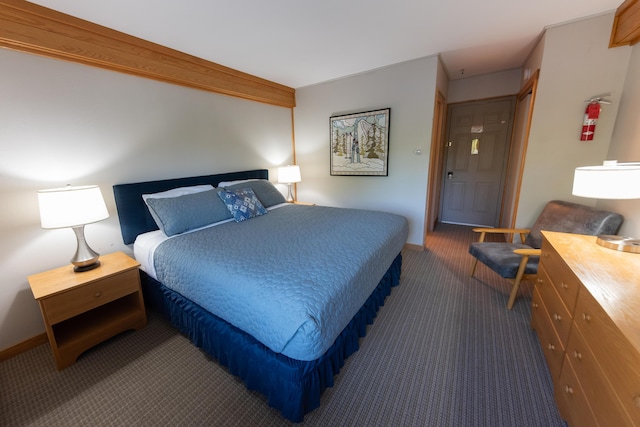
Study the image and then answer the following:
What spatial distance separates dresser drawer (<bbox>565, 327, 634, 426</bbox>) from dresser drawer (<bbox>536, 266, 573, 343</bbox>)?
80 millimetres

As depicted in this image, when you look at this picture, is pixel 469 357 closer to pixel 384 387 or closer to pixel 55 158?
pixel 384 387

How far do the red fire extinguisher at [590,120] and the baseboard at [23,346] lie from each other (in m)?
4.87

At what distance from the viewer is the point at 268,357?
4.17 ft

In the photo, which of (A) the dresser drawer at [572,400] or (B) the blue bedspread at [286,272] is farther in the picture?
(B) the blue bedspread at [286,272]

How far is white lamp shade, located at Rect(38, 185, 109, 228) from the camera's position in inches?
61.6

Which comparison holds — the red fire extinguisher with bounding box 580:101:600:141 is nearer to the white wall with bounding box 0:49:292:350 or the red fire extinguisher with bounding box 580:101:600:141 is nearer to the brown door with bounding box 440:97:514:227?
the brown door with bounding box 440:97:514:227

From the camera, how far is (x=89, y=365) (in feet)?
5.48

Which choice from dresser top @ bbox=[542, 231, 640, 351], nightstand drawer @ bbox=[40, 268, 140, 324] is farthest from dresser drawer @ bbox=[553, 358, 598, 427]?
nightstand drawer @ bbox=[40, 268, 140, 324]

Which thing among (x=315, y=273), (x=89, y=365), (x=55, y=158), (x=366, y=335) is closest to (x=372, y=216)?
(x=366, y=335)

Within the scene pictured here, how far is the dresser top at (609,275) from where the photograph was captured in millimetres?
875

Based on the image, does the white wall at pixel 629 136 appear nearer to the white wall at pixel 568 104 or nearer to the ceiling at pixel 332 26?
the white wall at pixel 568 104

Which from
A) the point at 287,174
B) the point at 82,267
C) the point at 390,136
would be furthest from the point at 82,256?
the point at 390,136

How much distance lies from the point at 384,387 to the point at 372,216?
57.5 inches

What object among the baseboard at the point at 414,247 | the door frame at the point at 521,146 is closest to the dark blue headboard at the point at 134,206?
the baseboard at the point at 414,247
